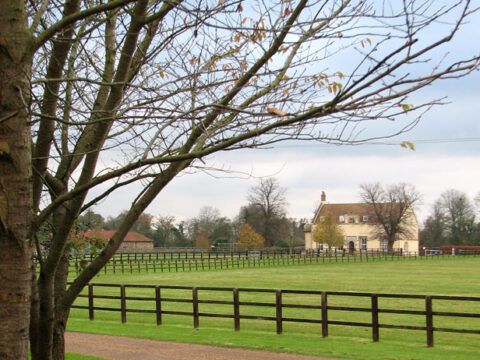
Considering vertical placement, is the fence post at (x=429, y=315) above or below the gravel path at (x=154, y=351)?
above

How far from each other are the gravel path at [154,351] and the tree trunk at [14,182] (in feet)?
25.0

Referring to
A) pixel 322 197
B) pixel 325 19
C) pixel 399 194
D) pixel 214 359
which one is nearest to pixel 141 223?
pixel 322 197

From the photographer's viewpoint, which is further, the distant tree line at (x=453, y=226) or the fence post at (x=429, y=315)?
the distant tree line at (x=453, y=226)

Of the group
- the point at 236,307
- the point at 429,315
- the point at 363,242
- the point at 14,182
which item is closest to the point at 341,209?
the point at 363,242

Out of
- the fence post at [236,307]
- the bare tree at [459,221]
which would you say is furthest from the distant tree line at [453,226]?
the fence post at [236,307]

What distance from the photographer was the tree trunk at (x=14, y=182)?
431 cm

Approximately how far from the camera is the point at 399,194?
102 meters

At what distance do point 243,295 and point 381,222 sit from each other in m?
79.0

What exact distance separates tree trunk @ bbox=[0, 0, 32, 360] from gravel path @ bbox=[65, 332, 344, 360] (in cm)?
763

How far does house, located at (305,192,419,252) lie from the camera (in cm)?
10556

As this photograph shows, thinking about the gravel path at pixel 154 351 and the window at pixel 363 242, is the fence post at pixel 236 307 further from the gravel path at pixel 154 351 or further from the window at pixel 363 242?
the window at pixel 363 242

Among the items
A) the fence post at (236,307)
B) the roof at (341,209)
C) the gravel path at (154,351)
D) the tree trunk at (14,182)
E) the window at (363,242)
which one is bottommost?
the window at (363,242)

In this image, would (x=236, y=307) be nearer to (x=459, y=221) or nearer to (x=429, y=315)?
(x=429, y=315)

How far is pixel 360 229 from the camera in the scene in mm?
114000
